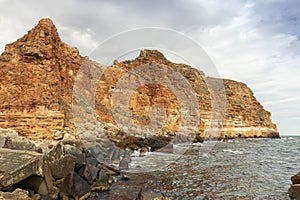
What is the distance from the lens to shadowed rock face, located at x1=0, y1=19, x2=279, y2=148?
2505 cm

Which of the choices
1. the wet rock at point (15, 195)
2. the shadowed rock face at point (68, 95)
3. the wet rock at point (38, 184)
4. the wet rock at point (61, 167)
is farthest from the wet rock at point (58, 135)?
the wet rock at point (15, 195)

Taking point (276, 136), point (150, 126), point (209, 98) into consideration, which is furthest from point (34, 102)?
point (276, 136)

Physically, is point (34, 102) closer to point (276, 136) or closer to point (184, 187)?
point (184, 187)

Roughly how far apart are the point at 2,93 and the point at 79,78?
60.4ft

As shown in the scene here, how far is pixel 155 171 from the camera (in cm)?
1778

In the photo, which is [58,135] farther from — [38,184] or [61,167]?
[38,184]

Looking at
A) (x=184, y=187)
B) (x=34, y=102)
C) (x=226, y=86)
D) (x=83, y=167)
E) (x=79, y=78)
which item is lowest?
(x=184, y=187)

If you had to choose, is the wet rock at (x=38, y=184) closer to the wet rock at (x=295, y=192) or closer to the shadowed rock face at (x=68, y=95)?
the wet rock at (x=295, y=192)

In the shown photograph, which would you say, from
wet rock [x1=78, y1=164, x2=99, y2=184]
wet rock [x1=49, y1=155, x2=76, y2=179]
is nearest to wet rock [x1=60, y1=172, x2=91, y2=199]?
wet rock [x1=49, y1=155, x2=76, y2=179]

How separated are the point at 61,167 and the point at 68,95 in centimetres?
2642

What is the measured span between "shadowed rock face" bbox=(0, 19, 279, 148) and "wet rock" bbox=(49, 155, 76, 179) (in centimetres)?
1570

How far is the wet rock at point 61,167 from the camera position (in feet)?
28.8

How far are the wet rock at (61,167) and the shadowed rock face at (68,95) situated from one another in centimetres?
1570

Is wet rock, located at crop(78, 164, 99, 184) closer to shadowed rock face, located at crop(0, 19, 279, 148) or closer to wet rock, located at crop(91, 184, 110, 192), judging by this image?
wet rock, located at crop(91, 184, 110, 192)
